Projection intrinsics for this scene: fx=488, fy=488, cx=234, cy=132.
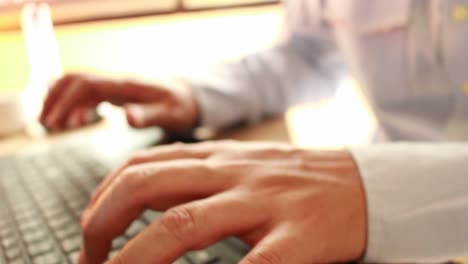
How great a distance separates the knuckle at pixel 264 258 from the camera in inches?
12.1

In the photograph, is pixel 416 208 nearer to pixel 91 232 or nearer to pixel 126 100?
pixel 91 232

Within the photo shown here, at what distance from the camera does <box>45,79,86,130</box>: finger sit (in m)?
0.66

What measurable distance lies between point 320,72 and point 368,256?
1.80 feet

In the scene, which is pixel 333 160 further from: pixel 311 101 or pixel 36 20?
pixel 36 20

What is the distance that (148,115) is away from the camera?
64 cm

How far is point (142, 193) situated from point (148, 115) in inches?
11.6

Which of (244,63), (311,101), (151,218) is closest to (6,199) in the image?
(151,218)

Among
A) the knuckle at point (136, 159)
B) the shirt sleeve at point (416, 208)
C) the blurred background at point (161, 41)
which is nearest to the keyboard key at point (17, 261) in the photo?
the knuckle at point (136, 159)

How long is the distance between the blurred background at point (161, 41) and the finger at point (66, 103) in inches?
3.7

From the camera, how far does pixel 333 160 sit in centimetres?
40

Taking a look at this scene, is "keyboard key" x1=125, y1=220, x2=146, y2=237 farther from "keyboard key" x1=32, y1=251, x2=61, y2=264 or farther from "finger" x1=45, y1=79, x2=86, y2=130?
"finger" x1=45, y1=79, x2=86, y2=130

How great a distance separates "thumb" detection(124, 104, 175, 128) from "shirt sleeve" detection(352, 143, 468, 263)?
0.33 m

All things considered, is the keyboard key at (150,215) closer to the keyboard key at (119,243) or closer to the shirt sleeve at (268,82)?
the keyboard key at (119,243)

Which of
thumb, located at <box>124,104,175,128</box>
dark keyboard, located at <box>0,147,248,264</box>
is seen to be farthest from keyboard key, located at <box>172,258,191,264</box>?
thumb, located at <box>124,104,175,128</box>
